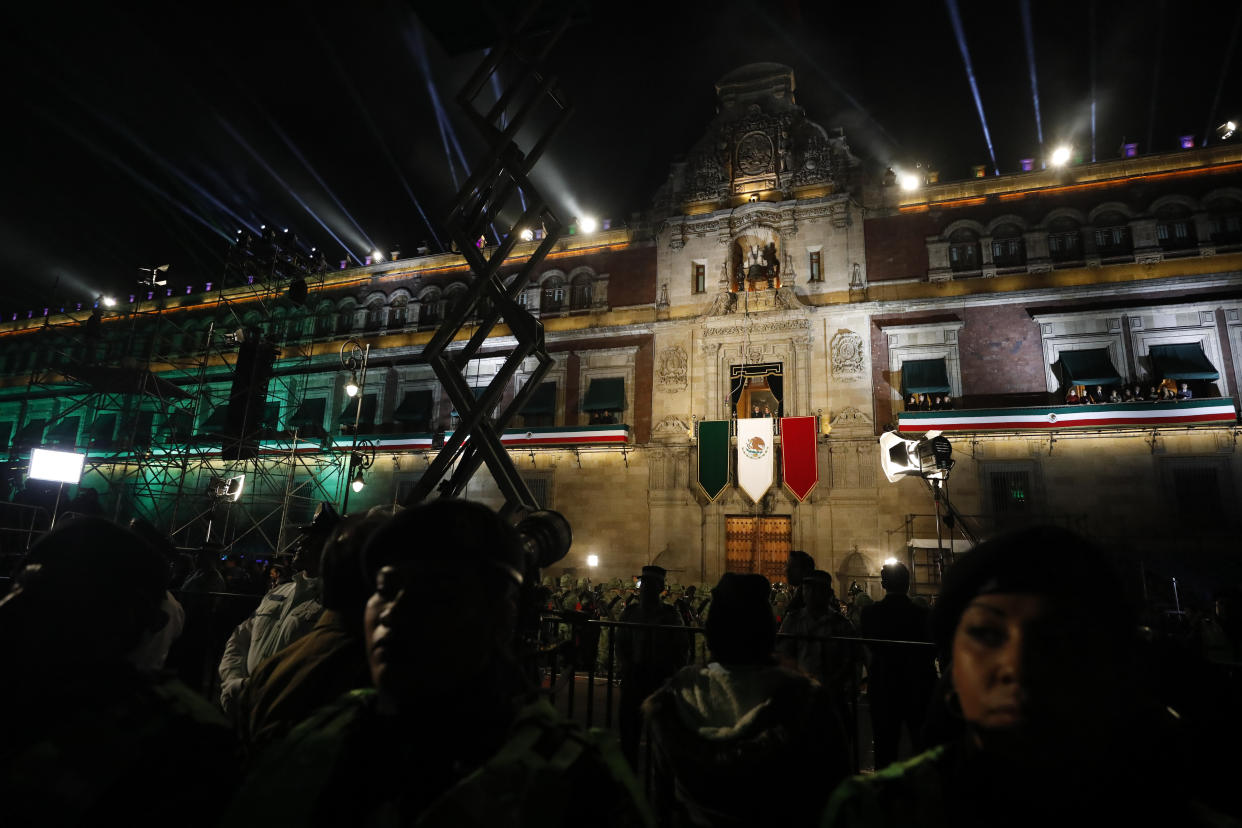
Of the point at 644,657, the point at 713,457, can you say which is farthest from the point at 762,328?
the point at 644,657

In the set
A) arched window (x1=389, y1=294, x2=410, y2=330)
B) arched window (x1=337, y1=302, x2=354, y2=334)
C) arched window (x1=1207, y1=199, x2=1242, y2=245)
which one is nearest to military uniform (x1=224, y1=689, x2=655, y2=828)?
arched window (x1=1207, y1=199, x2=1242, y2=245)

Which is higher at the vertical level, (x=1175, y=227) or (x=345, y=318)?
(x=1175, y=227)

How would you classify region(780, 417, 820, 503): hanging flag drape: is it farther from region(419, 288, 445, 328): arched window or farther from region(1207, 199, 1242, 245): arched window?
region(419, 288, 445, 328): arched window

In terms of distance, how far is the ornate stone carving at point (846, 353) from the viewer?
654 inches

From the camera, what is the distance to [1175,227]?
15.6 metres

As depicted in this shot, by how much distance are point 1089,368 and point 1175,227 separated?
4.94 m

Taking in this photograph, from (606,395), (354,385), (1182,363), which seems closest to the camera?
(1182,363)

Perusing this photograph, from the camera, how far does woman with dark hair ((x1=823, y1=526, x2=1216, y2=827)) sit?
106cm

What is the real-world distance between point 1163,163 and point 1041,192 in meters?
2.87

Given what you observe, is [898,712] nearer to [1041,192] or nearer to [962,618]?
[962,618]

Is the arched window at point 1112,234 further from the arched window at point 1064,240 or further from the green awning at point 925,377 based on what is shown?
the green awning at point 925,377

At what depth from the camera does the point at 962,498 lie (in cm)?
1501

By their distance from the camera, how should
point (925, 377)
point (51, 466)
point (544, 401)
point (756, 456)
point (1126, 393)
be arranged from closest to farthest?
point (51, 466), point (1126, 393), point (756, 456), point (925, 377), point (544, 401)

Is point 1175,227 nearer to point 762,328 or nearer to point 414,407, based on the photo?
point 762,328
